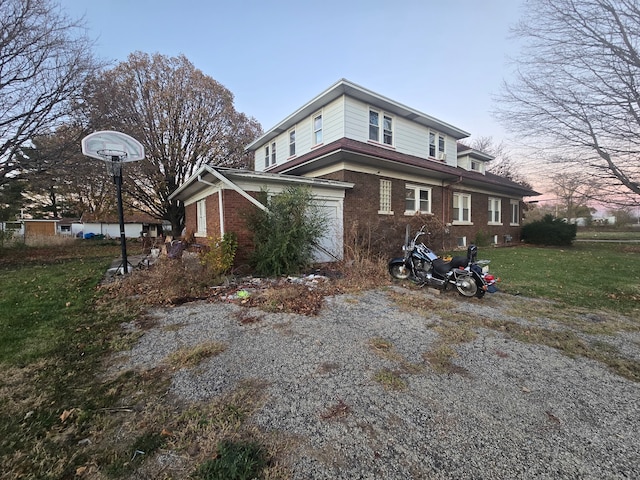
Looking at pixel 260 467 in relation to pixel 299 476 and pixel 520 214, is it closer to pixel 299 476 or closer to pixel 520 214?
pixel 299 476

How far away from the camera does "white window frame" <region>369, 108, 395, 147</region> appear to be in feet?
37.8

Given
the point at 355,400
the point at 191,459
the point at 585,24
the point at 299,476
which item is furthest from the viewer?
the point at 585,24

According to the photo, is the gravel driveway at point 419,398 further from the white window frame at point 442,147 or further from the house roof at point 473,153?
the house roof at point 473,153

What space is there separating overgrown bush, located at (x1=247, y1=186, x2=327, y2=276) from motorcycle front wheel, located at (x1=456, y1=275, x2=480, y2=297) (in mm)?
3694

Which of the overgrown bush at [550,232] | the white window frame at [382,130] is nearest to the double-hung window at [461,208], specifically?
the white window frame at [382,130]

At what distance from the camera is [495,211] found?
1745 centimetres

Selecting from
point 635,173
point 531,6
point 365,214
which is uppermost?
point 531,6

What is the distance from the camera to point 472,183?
14992 millimetres

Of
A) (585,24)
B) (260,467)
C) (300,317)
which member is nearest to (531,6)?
(585,24)

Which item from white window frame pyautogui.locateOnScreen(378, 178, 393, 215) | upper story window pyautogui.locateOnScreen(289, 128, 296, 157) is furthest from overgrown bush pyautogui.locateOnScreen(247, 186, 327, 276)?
upper story window pyautogui.locateOnScreen(289, 128, 296, 157)

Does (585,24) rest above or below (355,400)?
above

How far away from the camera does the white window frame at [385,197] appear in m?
11.5

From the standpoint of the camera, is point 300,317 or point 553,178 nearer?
point 300,317

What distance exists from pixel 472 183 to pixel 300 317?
1464cm
